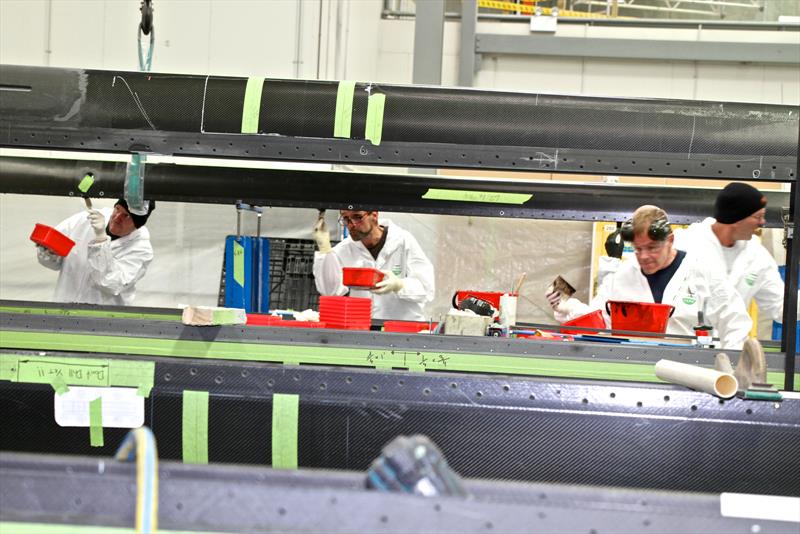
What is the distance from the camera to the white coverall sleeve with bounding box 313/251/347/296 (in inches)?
144

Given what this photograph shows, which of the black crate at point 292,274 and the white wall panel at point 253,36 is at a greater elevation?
the white wall panel at point 253,36

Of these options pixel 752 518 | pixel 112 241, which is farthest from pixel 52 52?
pixel 752 518

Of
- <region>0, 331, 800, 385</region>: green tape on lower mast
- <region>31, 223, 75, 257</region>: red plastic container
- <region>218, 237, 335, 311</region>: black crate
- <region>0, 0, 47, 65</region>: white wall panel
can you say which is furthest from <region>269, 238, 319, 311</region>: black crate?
<region>0, 331, 800, 385</region>: green tape on lower mast

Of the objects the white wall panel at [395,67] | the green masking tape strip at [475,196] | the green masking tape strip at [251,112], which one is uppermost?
the white wall panel at [395,67]

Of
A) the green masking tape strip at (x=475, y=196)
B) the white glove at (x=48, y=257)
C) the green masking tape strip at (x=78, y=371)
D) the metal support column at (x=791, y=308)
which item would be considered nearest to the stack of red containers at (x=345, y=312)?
the green masking tape strip at (x=475, y=196)

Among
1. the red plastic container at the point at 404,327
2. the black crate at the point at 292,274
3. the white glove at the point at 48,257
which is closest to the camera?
the red plastic container at the point at 404,327

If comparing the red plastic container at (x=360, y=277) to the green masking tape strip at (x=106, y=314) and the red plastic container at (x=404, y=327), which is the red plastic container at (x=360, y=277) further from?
the green masking tape strip at (x=106, y=314)

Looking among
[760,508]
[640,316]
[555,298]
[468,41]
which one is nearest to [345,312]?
[640,316]

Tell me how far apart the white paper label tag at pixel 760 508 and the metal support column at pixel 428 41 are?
5.27m

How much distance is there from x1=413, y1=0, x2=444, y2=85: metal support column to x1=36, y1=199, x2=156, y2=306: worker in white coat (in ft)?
9.42

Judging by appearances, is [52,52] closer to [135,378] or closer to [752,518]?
[135,378]

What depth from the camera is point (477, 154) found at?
2.13 meters

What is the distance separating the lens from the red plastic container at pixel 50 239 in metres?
3.06

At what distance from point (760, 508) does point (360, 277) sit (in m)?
1.93
